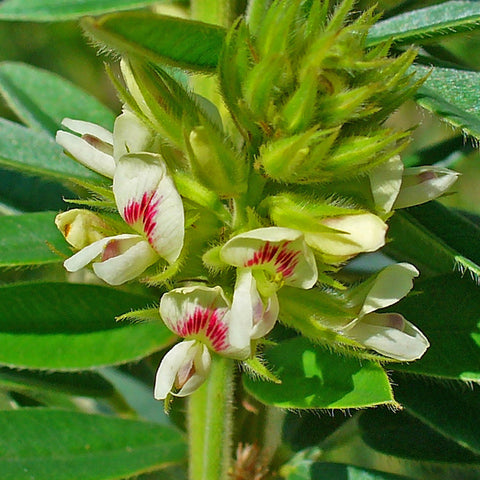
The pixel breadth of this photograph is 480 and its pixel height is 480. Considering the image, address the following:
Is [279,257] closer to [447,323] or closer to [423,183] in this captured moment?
[423,183]

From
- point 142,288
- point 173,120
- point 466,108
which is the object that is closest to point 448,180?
point 466,108

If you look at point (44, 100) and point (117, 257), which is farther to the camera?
point (44, 100)

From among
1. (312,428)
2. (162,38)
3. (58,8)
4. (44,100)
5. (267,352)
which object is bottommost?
(312,428)

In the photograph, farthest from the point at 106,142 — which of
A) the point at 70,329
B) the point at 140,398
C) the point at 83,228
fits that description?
the point at 140,398

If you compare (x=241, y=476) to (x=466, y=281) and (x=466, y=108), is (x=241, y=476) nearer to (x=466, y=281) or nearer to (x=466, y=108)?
(x=466, y=281)

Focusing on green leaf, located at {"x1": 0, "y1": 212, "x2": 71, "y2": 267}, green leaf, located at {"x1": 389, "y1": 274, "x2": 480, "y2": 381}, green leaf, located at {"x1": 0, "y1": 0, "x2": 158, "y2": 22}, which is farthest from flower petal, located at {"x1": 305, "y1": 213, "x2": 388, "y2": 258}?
green leaf, located at {"x1": 0, "y1": 0, "x2": 158, "y2": 22}

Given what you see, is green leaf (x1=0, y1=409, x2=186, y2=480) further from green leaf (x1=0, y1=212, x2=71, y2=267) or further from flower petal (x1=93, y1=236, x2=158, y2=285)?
flower petal (x1=93, y1=236, x2=158, y2=285)
